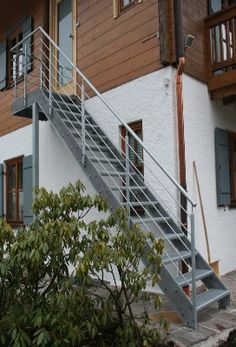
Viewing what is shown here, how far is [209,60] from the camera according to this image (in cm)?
600

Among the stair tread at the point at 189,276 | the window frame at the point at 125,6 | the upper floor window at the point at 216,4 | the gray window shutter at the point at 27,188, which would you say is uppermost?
the upper floor window at the point at 216,4

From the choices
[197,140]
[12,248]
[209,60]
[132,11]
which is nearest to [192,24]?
[209,60]

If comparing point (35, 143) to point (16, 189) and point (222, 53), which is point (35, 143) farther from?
point (222, 53)

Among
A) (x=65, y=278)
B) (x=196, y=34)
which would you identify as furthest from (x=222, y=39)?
(x=65, y=278)

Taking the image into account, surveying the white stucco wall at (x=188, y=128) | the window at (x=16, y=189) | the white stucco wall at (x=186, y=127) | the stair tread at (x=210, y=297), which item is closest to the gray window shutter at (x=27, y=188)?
the window at (x=16, y=189)

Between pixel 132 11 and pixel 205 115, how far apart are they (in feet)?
6.55

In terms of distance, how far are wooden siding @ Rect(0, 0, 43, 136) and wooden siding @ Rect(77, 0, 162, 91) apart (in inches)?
69.0

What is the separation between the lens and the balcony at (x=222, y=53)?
18.5 feet

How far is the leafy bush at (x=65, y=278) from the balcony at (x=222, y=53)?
3.23m

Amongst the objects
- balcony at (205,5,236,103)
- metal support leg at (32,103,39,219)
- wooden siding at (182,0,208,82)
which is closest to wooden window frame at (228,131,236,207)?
balcony at (205,5,236,103)

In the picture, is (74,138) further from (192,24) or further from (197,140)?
(192,24)

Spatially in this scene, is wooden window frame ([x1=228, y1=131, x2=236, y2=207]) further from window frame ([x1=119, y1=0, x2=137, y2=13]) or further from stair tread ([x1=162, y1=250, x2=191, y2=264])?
window frame ([x1=119, y1=0, x2=137, y2=13])

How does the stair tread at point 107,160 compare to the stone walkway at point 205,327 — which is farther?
the stair tread at point 107,160

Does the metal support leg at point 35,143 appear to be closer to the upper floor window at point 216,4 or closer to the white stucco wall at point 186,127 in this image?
the white stucco wall at point 186,127
